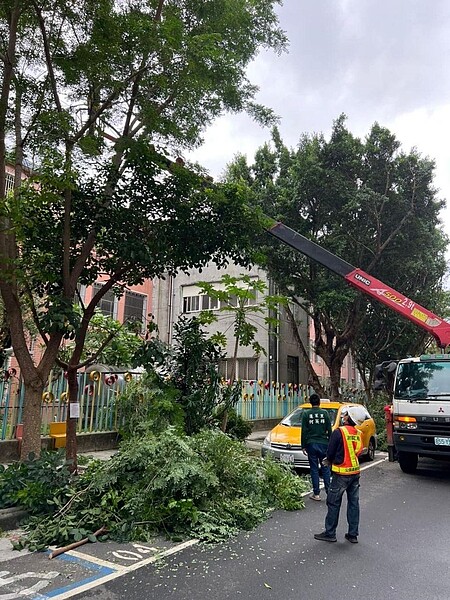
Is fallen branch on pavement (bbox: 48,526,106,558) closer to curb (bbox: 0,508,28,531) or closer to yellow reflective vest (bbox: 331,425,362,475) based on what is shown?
curb (bbox: 0,508,28,531)

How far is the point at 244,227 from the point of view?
8320 mm

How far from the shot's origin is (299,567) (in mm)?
4879

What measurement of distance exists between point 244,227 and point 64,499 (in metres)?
5.12

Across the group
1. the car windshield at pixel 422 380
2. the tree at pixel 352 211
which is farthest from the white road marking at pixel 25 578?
the tree at pixel 352 211

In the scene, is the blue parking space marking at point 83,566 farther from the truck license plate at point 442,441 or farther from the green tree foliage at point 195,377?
the truck license plate at point 442,441

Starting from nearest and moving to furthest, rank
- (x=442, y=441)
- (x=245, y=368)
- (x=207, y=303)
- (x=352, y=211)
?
(x=442, y=441), (x=352, y=211), (x=245, y=368), (x=207, y=303)

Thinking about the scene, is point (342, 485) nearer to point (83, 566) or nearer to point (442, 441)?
point (83, 566)

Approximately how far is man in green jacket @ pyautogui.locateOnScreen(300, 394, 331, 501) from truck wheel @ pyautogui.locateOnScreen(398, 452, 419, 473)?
309cm

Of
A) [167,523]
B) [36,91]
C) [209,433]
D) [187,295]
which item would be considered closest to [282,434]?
[209,433]

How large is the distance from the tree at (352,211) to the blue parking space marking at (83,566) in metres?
12.0

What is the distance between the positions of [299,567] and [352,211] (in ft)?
43.7

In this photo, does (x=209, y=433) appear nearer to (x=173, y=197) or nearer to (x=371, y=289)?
(x=173, y=197)

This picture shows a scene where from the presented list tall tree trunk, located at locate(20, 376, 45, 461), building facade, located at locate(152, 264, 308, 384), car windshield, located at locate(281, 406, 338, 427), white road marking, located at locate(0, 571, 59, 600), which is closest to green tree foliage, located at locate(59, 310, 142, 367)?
car windshield, located at locate(281, 406, 338, 427)

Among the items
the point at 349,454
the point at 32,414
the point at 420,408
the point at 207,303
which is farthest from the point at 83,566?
the point at 207,303
